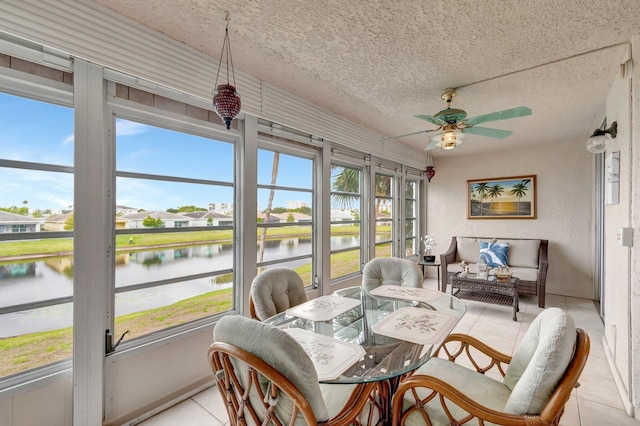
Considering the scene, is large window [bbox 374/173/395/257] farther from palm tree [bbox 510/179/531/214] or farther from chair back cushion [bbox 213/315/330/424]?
chair back cushion [bbox 213/315/330/424]

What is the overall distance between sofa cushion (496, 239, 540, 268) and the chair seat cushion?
386cm

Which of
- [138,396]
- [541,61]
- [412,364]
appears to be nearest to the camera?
[412,364]

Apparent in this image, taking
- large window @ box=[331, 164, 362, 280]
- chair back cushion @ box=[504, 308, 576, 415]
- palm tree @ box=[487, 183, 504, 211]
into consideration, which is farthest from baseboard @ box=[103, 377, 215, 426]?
palm tree @ box=[487, 183, 504, 211]

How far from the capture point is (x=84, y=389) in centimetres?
164

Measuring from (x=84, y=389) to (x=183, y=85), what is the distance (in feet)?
6.67

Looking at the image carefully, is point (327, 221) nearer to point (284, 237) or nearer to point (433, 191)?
point (284, 237)

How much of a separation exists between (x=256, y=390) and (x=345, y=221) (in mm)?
3007

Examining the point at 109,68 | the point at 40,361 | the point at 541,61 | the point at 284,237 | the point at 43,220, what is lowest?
the point at 40,361

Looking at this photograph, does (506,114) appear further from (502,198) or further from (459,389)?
(502,198)

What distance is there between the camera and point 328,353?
4.28 ft

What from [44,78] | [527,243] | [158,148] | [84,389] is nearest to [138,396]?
[84,389]

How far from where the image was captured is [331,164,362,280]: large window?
378 cm

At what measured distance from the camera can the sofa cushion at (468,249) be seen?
5.07 meters

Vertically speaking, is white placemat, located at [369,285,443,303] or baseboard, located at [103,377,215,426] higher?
white placemat, located at [369,285,443,303]
